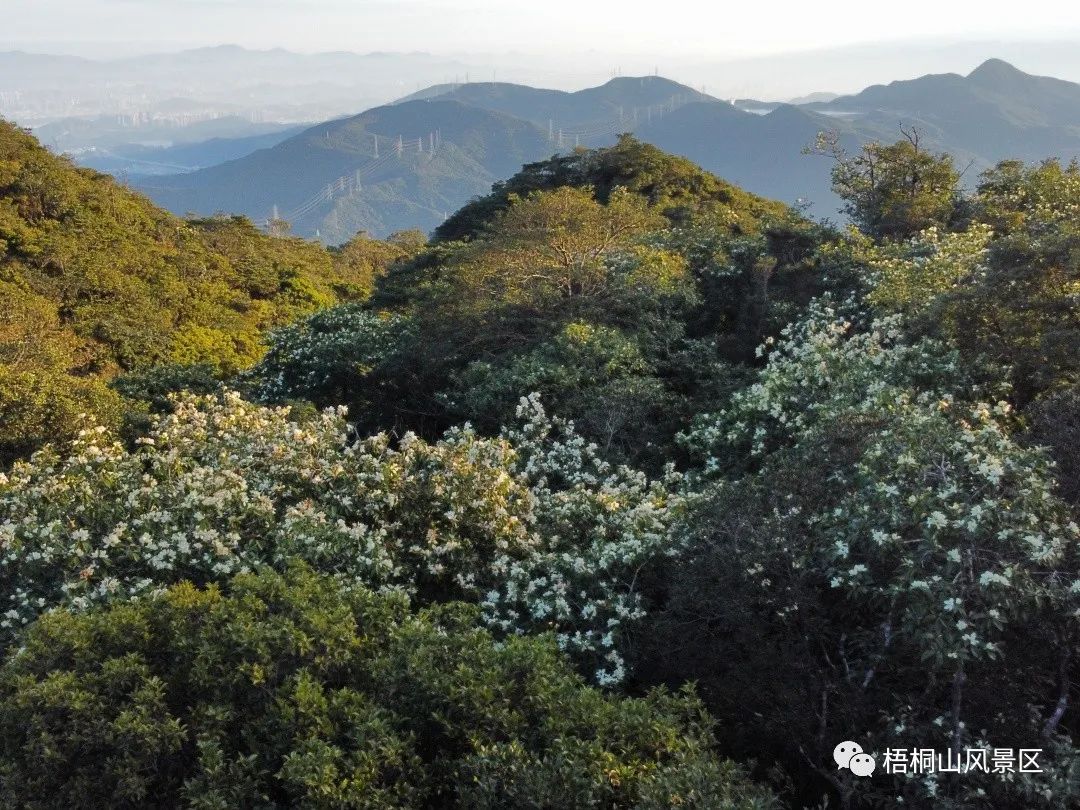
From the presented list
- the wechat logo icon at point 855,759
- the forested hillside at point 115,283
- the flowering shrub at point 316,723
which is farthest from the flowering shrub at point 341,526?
the forested hillside at point 115,283

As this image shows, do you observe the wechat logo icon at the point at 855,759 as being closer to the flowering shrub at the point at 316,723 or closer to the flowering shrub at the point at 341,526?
the flowering shrub at the point at 316,723

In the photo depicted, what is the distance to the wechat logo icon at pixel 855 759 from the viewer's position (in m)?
4.59

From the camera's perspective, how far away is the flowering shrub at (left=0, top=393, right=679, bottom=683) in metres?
6.56

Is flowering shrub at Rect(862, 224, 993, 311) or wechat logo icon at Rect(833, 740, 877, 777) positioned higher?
flowering shrub at Rect(862, 224, 993, 311)

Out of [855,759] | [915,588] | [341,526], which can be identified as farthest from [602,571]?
[915,588]

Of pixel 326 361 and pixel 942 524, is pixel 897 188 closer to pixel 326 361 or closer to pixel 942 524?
pixel 326 361

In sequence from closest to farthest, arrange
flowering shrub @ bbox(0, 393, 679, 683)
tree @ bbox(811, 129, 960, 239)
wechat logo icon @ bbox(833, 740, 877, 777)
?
1. wechat logo icon @ bbox(833, 740, 877, 777)
2. flowering shrub @ bbox(0, 393, 679, 683)
3. tree @ bbox(811, 129, 960, 239)

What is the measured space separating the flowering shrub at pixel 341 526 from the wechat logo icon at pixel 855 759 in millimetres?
1638

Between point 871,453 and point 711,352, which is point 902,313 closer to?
point 711,352

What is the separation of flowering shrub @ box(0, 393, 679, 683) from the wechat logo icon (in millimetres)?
1638

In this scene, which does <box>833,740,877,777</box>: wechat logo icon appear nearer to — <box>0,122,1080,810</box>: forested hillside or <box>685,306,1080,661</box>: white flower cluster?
<box>0,122,1080,810</box>: forested hillside

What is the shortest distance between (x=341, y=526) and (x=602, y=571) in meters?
2.24

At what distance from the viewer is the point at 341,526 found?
677cm

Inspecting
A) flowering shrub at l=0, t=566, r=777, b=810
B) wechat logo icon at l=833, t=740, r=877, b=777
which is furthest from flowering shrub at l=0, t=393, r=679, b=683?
wechat logo icon at l=833, t=740, r=877, b=777
